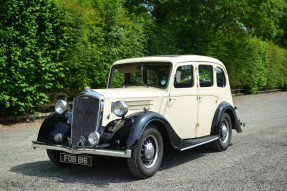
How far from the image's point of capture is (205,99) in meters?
7.40

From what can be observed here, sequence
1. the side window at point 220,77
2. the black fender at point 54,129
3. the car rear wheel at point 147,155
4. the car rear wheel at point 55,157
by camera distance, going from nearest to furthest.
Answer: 1. the car rear wheel at point 147,155
2. the black fender at point 54,129
3. the car rear wheel at point 55,157
4. the side window at point 220,77

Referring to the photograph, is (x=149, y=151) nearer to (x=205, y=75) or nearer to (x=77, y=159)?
(x=77, y=159)

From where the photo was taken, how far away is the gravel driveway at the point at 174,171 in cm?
538

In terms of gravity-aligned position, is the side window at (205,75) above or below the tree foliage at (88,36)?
below

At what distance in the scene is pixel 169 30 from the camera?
18672 mm

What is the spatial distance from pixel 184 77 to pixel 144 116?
1614 millimetres

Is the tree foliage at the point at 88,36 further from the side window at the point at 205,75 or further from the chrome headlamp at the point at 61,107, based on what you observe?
the side window at the point at 205,75

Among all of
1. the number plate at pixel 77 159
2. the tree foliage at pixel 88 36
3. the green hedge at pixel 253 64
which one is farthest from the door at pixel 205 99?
the green hedge at pixel 253 64

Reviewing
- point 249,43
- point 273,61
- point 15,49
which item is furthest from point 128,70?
point 273,61

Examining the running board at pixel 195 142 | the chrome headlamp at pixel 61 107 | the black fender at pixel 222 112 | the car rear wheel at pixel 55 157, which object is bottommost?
the car rear wheel at pixel 55 157

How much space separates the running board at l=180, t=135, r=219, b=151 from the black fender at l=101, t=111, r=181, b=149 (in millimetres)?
490

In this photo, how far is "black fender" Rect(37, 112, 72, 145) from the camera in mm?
6062

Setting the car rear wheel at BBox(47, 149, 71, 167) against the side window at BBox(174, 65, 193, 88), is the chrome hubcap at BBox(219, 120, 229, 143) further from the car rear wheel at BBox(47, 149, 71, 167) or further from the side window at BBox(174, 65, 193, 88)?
the car rear wheel at BBox(47, 149, 71, 167)

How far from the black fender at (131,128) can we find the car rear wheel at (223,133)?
1.84m
